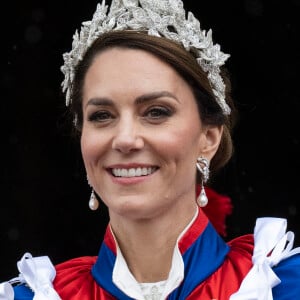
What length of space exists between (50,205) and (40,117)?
1.27ft

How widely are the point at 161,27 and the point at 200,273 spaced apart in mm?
658

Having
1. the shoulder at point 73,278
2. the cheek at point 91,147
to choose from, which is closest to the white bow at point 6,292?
the shoulder at point 73,278

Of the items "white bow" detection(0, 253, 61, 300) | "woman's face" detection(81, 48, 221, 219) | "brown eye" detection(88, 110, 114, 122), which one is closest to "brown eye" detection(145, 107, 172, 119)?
"woman's face" detection(81, 48, 221, 219)

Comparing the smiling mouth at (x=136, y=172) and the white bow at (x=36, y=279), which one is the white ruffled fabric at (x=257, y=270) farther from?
the smiling mouth at (x=136, y=172)

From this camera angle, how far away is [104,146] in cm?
290

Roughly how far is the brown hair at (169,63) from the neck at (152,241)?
0.28m

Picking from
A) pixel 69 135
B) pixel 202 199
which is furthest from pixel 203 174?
pixel 69 135

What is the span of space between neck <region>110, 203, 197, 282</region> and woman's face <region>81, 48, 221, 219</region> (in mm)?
40

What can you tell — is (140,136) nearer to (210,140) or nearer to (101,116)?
(101,116)

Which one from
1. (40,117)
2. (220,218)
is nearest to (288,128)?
(40,117)

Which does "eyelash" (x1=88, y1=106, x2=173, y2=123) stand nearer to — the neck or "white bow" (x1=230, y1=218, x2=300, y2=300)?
the neck

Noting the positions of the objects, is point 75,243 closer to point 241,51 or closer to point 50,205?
point 50,205

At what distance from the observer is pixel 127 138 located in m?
2.83

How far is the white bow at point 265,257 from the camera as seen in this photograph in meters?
2.84
